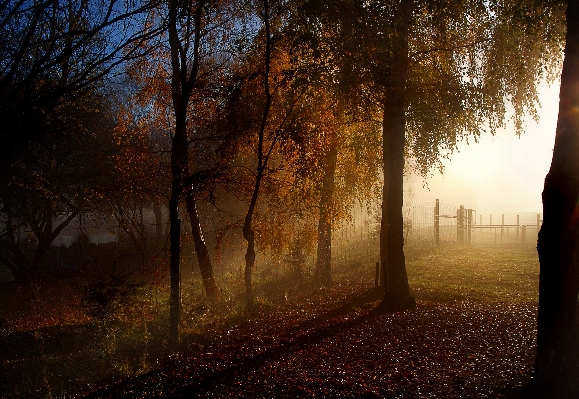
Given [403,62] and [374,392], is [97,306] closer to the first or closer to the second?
[374,392]

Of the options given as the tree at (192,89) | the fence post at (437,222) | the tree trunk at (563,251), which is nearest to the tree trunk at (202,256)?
the tree at (192,89)

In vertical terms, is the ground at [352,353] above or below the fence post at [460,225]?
below

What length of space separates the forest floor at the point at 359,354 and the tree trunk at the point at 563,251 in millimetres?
474

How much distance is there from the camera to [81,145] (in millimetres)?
17000

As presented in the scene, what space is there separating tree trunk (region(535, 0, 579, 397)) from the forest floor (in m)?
0.47

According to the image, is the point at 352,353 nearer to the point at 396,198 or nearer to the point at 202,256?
the point at 396,198

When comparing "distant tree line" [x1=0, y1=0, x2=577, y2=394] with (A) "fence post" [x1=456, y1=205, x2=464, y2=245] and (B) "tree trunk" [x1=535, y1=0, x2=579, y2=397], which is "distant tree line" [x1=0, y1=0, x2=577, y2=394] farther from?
(A) "fence post" [x1=456, y1=205, x2=464, y2=245]

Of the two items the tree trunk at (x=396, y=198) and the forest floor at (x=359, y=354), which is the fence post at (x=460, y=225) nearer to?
the forest floor at (x=359, y=354)

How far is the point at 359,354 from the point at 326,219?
682cm

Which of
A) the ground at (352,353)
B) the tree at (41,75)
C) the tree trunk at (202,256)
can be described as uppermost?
the tree at (41,75)

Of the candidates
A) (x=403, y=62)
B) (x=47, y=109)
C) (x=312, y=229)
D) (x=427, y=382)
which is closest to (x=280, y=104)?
(x=403, y=62)

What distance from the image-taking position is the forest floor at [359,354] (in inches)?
235

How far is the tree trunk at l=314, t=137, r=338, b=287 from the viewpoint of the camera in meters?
14.1

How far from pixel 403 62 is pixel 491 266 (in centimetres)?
1217
